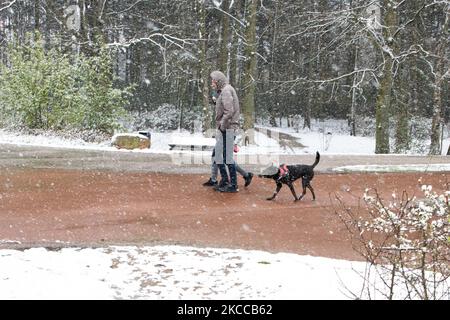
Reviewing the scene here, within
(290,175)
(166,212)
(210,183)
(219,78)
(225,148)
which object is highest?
(219,78)

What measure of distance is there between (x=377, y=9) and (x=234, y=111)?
12698 mm

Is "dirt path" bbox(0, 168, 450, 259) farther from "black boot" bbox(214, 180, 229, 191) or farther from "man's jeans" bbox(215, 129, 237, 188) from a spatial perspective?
"man's jeans" bbox(215, 129, 237, 188)

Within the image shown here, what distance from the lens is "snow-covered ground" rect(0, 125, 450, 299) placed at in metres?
4.92

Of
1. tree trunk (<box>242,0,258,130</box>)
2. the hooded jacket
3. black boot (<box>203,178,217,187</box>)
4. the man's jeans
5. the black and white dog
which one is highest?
tree trunk (<box>242,0,258,130</box>)

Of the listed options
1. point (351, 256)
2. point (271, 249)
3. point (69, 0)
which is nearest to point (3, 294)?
point (271, 249)

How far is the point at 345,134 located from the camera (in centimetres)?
3872

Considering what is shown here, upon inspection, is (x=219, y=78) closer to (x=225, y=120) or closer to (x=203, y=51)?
(x=225, y=120)

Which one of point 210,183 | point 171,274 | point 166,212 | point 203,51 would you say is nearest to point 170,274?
point 171,274

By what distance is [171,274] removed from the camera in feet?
18.1

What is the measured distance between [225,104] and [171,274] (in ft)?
14.2

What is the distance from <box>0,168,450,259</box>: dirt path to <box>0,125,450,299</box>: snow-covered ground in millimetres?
520

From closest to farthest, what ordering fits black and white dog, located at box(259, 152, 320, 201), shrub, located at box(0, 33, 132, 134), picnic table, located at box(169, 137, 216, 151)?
black and white dog, located at box(259, 152, 320, 201) < picnic table, located at box(169, 137, 216, 151) < shrub, located at box(0, 33, 132, 134)

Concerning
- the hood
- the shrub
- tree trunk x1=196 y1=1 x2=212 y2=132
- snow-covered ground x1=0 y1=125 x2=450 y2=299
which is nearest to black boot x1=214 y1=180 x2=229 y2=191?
the hood

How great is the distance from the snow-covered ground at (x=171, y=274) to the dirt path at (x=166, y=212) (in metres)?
0.52
